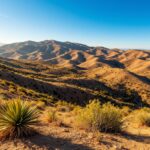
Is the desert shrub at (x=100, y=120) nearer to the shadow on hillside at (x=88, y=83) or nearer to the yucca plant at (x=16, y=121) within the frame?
the yucca plant at (x=16, y=121)

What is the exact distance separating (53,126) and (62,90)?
21.3 m

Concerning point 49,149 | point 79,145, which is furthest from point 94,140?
point 49,149

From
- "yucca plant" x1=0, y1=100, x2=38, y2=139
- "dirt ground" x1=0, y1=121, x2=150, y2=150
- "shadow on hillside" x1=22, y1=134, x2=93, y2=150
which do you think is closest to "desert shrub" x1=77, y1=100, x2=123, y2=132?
"dirt ground" x1=0, y1=121, x2=150, y2=150

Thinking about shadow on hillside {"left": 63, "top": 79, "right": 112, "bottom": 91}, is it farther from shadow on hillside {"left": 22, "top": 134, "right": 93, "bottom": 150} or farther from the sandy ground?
shadow on hillside {"left": 22, "top": 134, "right": 93, "bottom": 150}

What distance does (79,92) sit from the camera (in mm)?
29641

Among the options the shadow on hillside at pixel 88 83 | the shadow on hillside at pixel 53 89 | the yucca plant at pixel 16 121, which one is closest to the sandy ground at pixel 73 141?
the yucca plant at pixel 16 121

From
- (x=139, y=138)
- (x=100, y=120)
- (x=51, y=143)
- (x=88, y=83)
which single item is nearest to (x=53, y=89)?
(x=88, y=83)

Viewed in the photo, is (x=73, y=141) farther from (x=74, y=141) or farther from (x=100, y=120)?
(x=100, y=120)

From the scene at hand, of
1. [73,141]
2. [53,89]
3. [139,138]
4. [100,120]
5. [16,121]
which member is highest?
[16,121]

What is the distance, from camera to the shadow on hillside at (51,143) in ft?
17.4

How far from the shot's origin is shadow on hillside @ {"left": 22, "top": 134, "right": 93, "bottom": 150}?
529cm

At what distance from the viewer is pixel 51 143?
5.51m

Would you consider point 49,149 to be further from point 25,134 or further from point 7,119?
point 7,119

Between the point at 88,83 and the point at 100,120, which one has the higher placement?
the point at 100,120
